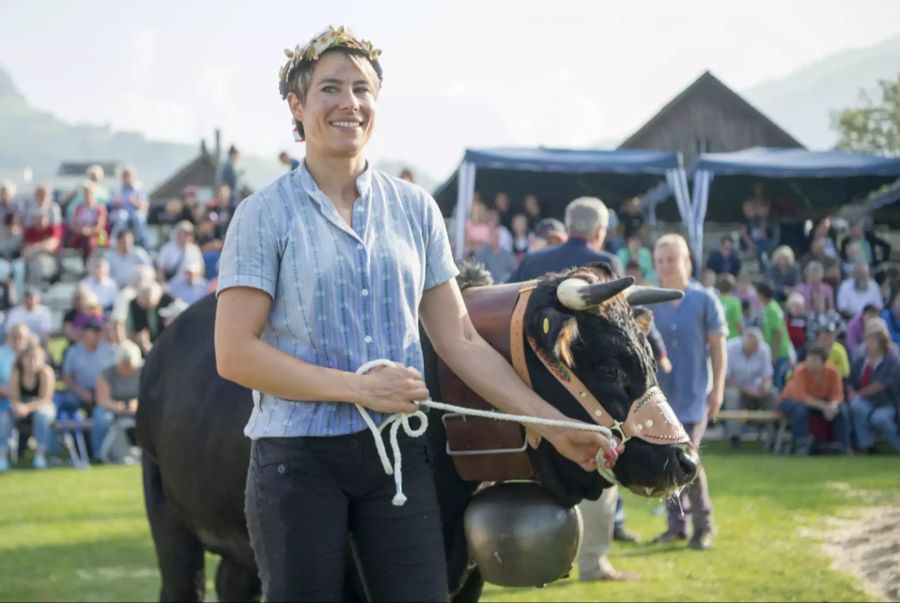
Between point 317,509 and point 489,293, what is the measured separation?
139cm

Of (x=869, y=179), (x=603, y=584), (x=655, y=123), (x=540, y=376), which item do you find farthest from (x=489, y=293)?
(x=655, y=123)

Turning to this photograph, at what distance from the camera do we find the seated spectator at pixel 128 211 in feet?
66.7

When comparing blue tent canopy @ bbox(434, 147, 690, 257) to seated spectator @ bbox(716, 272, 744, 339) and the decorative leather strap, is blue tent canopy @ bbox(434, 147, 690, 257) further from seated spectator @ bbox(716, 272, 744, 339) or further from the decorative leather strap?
the decorative leather strap

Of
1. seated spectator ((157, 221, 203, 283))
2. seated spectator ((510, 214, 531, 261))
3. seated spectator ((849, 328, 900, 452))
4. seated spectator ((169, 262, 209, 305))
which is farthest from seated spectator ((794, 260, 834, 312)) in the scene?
seated spectator ((157, 221, 203, 283))

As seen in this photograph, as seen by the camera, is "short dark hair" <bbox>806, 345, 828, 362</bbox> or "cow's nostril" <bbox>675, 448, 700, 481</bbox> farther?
"short dark hair" <bbox>806, 345, 828, 362</bbox>

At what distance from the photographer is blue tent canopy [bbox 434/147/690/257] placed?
1876cm

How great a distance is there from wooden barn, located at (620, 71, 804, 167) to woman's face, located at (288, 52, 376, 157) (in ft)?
140

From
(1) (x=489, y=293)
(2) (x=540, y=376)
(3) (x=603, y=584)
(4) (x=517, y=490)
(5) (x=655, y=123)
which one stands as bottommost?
(3) (x=603, y=584)

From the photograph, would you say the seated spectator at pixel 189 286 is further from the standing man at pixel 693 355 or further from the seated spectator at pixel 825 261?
the seated spectator at pixel 825 261

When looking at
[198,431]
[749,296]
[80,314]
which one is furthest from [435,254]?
[749,296]

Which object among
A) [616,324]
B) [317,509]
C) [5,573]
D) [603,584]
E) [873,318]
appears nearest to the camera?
[317,509]

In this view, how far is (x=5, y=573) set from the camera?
814 cm

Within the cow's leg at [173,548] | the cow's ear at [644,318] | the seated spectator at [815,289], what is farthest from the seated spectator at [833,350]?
the cow's ear at [644,318]

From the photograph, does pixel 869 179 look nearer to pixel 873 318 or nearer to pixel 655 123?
pixel 873 318
